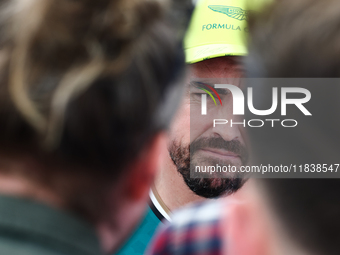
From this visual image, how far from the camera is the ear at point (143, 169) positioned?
1.52 feet

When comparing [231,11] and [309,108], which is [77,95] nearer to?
[309,108]

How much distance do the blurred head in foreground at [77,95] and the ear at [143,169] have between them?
0.5 inches

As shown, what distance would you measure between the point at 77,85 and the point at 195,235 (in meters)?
0.50

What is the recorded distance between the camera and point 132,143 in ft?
1.45

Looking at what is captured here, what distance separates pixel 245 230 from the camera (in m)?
0.65

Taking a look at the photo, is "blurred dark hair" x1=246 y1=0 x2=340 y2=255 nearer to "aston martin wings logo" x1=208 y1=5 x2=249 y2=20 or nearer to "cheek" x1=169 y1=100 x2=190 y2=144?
"aston martin wings logo" x1=208 y1=5 x2=249 y2=20

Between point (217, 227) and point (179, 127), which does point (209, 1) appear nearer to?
point (179, 127)

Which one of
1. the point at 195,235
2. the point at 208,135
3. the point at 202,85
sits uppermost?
the point at 202,85

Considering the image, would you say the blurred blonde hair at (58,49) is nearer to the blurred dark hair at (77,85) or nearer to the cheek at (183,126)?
the blurred dark hair at (77,85)

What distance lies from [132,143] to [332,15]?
11.6 inches

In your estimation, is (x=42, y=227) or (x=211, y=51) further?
(x=211, y=51)

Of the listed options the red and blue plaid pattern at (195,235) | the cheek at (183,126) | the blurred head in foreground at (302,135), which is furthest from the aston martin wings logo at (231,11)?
the blurred head in foreground at (302,135)

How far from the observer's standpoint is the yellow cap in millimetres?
1383

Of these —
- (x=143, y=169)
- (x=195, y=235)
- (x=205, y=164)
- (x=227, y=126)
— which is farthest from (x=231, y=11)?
(x=143, y=169)
